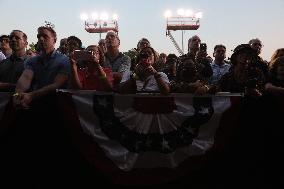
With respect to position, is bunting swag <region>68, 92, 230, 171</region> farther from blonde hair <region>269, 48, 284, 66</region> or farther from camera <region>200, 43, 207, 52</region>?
camera <region>200, 43, 207, 52</region>

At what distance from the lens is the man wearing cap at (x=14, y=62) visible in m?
5.29

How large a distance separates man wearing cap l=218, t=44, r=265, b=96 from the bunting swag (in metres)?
0.51

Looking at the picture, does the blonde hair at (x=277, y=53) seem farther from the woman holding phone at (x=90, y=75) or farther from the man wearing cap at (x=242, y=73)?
the woman holding phone at (x=90, y=75)

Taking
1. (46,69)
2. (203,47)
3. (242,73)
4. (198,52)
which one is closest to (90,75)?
(46,69)

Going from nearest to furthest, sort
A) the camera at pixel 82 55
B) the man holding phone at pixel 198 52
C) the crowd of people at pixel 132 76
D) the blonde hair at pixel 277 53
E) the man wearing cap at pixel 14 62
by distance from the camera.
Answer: the crowd of people at pixel 132 76, the camera at pixel 82 55, the blonde hair at pixel 277 53, the man wearing cap at pixel 14 62, the man holding phone at pixel 198 52

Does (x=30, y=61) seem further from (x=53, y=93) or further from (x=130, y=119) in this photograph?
(x=130, y=119)

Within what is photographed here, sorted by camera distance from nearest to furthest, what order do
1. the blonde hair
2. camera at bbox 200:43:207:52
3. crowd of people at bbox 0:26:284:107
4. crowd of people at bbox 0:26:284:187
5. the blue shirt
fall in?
crowd of people at bbox 0:26:284:187 < crowd of people at bbox 0:26:284:107 < the blue shirt < the blonde hair < camera at bbox 200:43:207:52

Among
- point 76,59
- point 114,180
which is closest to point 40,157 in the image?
point 114,180

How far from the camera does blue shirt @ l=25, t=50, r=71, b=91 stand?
4523 millimetres

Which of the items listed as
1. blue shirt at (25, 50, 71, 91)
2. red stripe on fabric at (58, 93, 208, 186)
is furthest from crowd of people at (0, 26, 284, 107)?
red stripe on fabric at (58, 93, 208, 186)

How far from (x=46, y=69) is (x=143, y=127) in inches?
58.8

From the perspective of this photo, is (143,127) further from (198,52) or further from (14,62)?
(198,52)

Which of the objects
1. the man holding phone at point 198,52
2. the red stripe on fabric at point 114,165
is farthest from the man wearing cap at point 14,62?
the man holding phone at point 198,52

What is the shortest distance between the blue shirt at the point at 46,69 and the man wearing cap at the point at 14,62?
28.4 inches
